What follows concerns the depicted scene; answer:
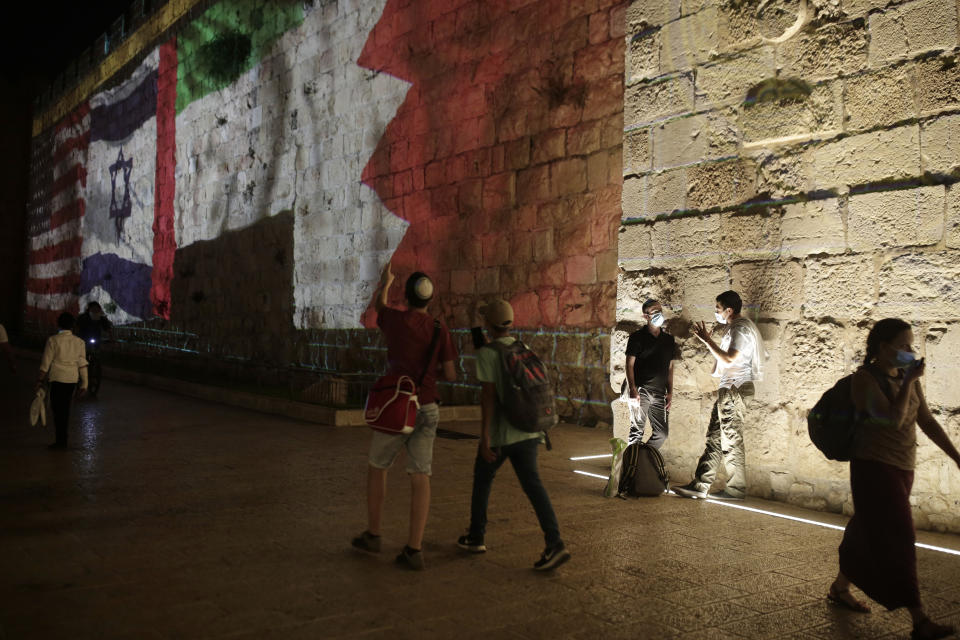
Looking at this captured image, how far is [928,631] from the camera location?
124 inches

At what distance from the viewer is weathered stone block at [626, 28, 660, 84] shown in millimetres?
6645

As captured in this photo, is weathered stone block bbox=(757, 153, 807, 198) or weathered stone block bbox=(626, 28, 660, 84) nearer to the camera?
weathered stone block bbox=(757, 153, 807, 198)

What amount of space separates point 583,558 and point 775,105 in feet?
11.6

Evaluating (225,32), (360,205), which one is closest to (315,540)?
(360,205)

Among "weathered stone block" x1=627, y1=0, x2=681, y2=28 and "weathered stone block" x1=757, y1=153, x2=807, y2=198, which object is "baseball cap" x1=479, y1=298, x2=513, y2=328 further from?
"weathered stone block" x1=627, y1=0, x2=681, y2=28

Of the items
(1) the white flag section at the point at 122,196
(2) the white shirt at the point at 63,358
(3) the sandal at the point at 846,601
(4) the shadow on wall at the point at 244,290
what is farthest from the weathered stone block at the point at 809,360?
(1) the white flag section at the point at 122,196

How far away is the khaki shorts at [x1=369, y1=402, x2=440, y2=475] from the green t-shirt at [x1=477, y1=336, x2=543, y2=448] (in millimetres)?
288

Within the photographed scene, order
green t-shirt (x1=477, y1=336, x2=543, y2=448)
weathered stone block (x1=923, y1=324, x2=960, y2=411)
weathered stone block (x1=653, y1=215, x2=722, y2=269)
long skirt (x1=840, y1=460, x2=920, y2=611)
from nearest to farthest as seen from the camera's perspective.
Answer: long skirt (x1=840, y1=460, x2=920, y2=611) → green t-shirt (x1=477, y1=336, x2=543, y2=448) → weathered stone block (x1=923, y1=324, x2=960, y2=411) → weathered stone block (x1=653, y1=215, x2=722, y2=269)

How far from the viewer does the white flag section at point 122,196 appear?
20688mm

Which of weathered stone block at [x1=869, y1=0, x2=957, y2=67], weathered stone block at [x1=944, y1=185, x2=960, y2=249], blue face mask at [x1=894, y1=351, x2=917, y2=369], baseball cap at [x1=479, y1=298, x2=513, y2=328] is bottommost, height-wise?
blue face mask at [x1=894, y1=351, x2=917, y2=369]

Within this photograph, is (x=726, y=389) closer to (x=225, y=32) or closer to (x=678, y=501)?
(x=678, y=501)

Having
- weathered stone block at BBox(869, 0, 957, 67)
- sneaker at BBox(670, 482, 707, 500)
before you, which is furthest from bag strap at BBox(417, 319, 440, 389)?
weathered stone block at BBox(869, 0, 957, 67)

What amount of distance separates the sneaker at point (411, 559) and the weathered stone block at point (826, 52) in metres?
4.12

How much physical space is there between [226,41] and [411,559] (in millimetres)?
15265
